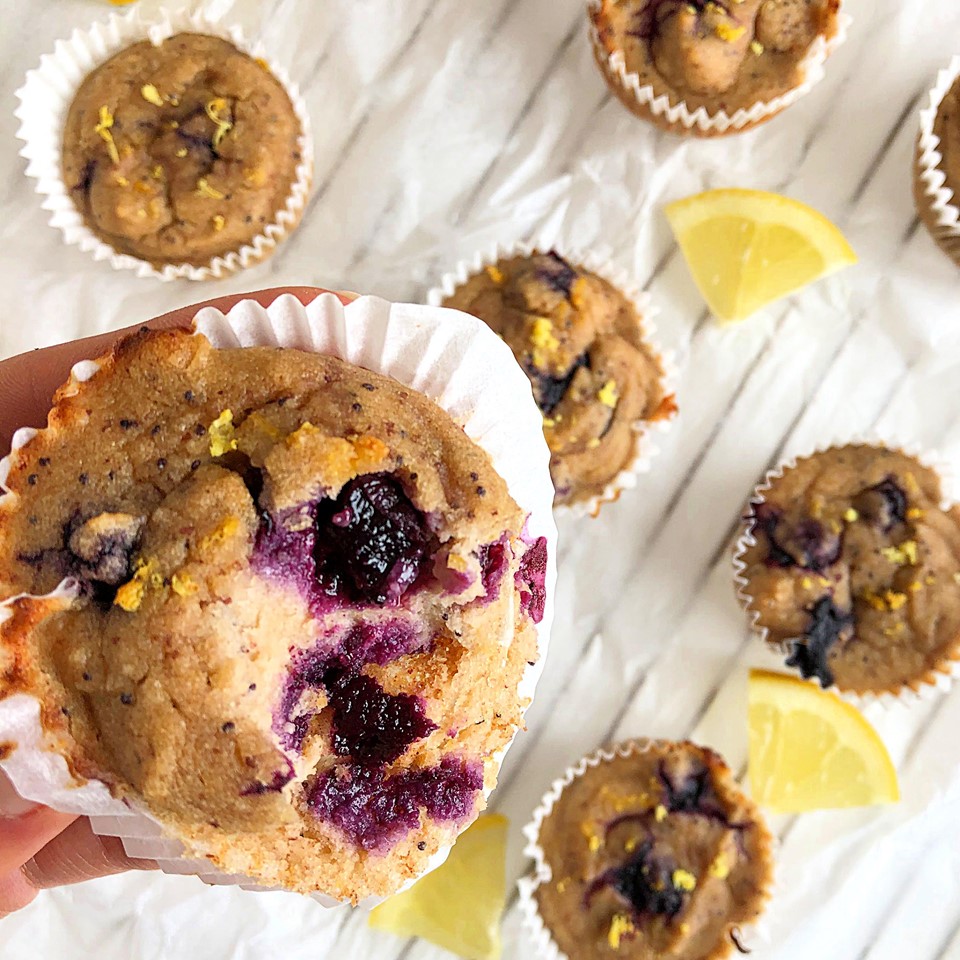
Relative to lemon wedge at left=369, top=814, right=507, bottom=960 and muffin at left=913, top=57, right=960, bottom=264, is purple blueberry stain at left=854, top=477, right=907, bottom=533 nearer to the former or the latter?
muffin at left=913, top=57, right=960, bottom=264

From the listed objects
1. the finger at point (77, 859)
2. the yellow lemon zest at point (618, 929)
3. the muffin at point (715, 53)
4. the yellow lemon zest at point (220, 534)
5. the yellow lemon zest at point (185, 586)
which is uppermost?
the muffin at point (715, 53)

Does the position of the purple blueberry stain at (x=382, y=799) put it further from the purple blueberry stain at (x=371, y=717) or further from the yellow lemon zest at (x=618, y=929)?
the yellow lemon zest at (x=618, y=929)

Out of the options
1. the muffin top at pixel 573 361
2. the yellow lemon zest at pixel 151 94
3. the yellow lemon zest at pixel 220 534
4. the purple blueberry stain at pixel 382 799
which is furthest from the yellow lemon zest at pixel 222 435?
the yellow lemon zest at pixel 151 94

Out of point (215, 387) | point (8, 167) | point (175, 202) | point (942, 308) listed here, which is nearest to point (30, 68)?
point (8, 167)

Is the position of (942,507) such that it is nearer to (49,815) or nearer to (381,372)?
(381,372)

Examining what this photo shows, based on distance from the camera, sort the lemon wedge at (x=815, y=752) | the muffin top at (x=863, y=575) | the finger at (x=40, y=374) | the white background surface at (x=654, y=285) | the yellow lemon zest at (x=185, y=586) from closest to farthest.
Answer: the yellow lemon zest at (x=185, y=586) < the finger at (x=40, y=374) < the muffin top at (x=863, y=575) < the lemon wedge at (x=815, y=752) < the white background surface at (x=654, y=285)

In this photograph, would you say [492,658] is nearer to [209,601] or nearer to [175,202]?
[209,601]
